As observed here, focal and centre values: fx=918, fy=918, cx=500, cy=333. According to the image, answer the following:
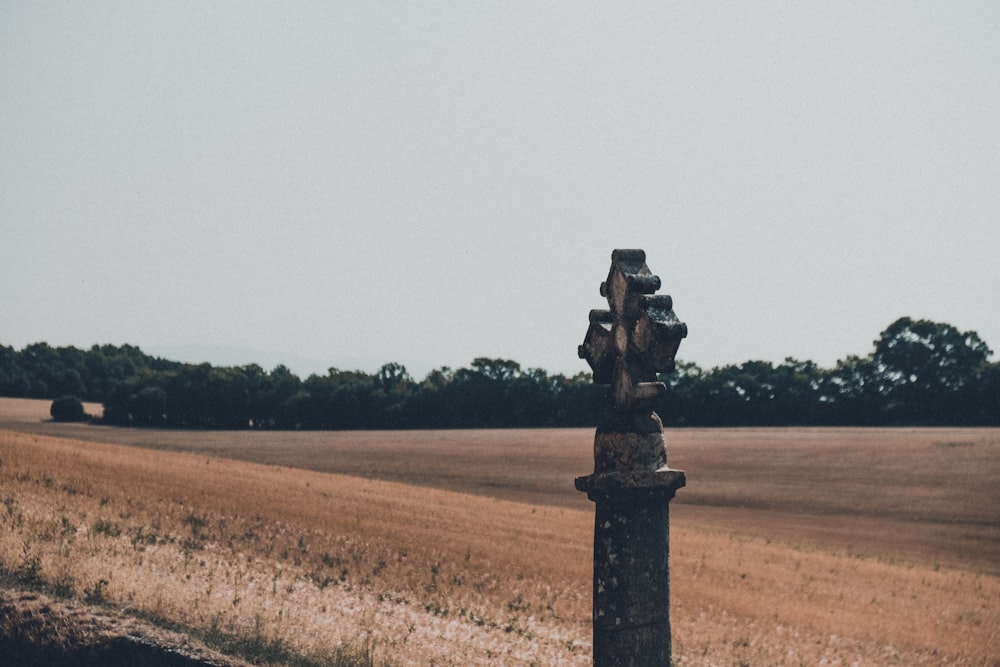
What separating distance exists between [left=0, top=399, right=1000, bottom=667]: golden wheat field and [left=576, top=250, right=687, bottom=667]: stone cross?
4185mm

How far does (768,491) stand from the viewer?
5441 centimetres

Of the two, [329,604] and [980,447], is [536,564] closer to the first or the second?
[329,604]

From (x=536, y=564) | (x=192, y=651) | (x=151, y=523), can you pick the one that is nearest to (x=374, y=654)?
(x=192, y=651)

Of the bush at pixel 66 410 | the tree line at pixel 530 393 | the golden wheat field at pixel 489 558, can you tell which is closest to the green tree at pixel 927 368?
the tree line at pixel 530 393

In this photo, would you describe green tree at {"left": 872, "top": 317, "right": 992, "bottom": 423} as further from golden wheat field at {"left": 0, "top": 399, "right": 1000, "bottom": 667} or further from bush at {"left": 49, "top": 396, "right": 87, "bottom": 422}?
bush at {"left": 49, "top": 396, "right": 87, "bottom": 422}

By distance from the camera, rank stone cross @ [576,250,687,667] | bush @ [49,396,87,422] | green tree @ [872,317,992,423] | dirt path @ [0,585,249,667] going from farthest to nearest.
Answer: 1. bush @ [49,396,87,422]
2. green tree @ [872,317,992,423]
3. dirt path @ [0,585,249,667]
4. stone cross @ [576,250,687,667]

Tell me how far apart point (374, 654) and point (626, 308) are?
5623mm

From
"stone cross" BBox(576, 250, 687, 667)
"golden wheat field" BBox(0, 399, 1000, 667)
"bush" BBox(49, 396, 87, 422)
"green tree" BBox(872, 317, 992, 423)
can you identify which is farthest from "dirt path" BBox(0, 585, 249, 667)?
"bush" BBox(49, 396, 87, 422)

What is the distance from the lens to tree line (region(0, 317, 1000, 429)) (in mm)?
84562

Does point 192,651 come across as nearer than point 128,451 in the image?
Yes

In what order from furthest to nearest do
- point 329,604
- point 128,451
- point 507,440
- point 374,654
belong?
1. point 507,440
2. point 128,451
3. point 329,604
4. point 374,654

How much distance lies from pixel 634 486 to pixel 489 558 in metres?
18.6

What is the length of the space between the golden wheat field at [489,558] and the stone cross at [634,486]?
13.7 ft

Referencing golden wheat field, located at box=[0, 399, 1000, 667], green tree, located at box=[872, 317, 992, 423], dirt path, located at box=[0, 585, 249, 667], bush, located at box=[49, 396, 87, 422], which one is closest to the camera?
dirt path, located at box=[0, 585, 249, 667]
